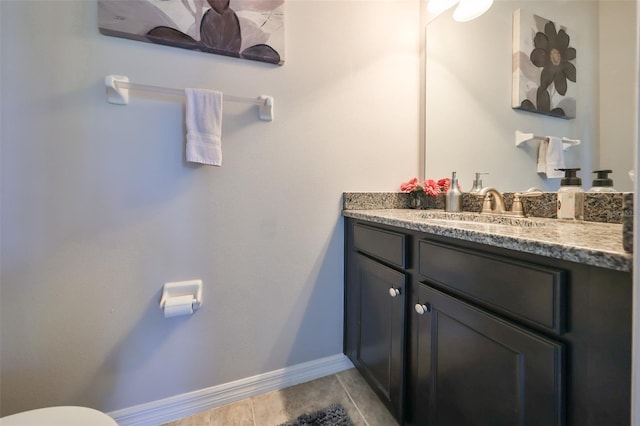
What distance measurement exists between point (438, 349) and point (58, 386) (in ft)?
4.64

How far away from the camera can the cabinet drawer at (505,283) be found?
48cm

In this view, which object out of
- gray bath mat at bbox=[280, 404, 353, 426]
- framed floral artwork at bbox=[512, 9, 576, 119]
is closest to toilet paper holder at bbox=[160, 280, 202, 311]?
gray bath mat at bbox=[280, 404, 353, 426]

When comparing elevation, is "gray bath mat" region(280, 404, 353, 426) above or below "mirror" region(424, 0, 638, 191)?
below

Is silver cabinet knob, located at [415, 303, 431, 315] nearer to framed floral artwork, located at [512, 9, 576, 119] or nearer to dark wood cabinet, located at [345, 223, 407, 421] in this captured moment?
dark wood cabinet, located at [345, 223, 407, 421]

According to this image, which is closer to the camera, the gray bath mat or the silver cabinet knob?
the silver cabinet knob

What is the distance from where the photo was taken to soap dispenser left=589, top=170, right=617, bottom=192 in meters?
0.82

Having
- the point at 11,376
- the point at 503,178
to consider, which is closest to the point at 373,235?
the point at 503,178

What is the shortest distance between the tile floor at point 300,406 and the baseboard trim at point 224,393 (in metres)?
0.03

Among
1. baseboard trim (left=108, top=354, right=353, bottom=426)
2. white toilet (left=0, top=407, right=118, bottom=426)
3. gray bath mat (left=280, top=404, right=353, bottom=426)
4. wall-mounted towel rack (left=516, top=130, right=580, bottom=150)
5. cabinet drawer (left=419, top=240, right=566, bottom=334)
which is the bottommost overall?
gray bath mat (left=280, top=404, right=353, bottom=426)

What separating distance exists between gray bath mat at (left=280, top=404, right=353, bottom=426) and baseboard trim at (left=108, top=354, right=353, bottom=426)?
0.73ft

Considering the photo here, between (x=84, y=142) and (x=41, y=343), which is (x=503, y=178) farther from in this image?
(x=41, y=343)

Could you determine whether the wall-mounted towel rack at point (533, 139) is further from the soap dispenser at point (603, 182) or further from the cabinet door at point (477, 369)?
the cabinet door at point (477, 369)

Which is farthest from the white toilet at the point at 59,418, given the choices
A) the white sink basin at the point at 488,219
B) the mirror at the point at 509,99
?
the mirror at the point at 509,99

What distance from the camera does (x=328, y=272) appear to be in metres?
1.34
